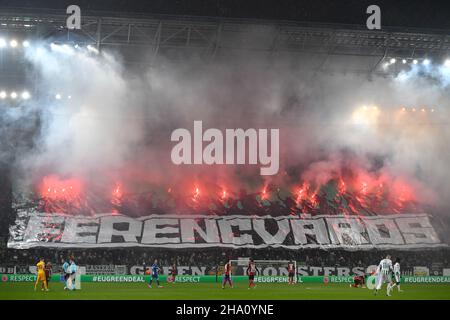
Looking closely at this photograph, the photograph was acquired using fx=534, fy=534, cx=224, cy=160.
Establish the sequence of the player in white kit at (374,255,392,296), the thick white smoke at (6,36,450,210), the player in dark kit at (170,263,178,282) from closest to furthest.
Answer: the player in white kit at (374,255,392,296) < the player in dark kit at (170,263,178,282) < the thick white smoke at (6,36,450,210)

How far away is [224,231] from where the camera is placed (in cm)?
3628

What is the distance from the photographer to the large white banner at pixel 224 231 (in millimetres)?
34531

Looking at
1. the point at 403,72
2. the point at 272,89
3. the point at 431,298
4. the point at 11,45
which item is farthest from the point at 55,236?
the point at 403,72

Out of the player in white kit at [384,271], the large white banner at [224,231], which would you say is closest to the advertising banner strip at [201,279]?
the large white banner at [224,231]

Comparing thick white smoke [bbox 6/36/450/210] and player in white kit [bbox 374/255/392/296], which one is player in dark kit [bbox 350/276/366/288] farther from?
thick white smoke [bbox 6/36/450/210]

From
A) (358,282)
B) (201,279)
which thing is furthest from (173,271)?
(358,282)

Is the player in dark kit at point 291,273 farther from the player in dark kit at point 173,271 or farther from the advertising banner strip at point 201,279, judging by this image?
the player in dark kit at point 173,271

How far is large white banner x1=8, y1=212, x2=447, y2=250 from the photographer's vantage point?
34531 millimetres

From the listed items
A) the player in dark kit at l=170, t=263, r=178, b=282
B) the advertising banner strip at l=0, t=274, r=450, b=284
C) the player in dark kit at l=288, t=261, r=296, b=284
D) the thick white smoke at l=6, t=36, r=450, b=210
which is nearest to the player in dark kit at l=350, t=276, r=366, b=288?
the player in dark kit at l=288, t=261, r=296, b=284

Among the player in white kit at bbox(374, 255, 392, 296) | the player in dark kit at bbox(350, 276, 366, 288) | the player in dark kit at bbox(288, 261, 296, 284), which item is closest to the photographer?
the player in white kit at bbox(374, 255, 392, 296)

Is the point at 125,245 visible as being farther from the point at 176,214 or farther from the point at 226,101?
the point at 226,101

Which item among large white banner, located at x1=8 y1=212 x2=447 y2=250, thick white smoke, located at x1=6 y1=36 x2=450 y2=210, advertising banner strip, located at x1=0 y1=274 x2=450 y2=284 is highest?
thick white smoke, located at x1=6 y1=36 x2=450 y2=210

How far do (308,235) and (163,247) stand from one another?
32.4ft

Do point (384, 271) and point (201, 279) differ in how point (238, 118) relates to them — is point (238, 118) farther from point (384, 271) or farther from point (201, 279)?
point (384, 271)
